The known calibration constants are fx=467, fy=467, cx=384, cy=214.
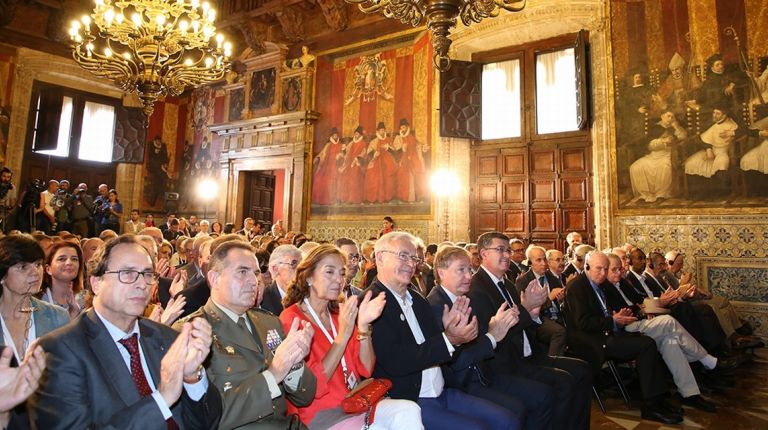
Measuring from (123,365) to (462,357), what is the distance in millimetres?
2002

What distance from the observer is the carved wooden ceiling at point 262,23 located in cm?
1252

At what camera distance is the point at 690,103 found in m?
8.44

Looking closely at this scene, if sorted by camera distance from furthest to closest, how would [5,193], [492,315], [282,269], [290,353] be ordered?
[5,193] → [282,269] → [492,315] → [290,353]

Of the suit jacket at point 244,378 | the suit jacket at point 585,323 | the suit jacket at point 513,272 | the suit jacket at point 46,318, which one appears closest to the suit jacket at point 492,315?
the suit jacket at point 585,323

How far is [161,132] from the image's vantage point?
15633 millimetres

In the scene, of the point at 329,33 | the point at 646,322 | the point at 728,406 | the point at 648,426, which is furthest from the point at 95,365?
the point at 329,33

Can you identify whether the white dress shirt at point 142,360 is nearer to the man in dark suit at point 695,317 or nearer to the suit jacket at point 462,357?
the suit jacket at point 462,357

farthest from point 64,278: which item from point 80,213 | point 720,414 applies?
point 80,213

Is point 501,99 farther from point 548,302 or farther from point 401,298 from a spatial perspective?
point 401,298

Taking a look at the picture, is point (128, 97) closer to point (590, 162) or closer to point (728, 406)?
point (590, 162)

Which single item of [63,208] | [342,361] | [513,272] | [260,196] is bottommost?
[342,361]

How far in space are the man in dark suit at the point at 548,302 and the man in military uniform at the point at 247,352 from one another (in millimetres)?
3144

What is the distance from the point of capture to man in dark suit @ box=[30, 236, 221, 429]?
5.34 feet

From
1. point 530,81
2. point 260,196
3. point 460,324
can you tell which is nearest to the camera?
point 460,324
